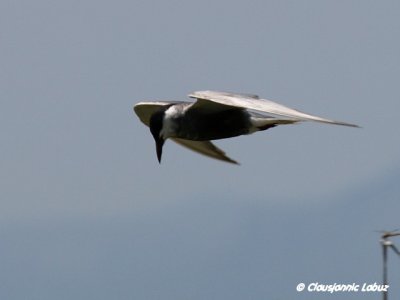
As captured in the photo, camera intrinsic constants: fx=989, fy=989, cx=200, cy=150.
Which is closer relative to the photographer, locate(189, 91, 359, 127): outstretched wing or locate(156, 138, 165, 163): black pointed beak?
locate(189, 91, 359, 127): outstretched wing

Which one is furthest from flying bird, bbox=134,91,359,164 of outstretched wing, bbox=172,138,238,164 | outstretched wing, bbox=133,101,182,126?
outstretched wing, bbox=172,138,238,164

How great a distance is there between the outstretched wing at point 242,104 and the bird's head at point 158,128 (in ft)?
2.02

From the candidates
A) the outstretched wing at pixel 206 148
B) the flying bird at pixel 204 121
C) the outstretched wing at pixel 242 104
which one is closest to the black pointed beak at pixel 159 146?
the flying bird at pixel 204 121

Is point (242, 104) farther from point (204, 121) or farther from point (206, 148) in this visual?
point (206, 148)

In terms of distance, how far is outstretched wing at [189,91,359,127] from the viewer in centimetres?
1067

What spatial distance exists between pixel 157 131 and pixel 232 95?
182 cm

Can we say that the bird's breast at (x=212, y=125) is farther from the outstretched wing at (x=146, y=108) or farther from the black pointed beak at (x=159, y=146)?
the outstretched wing at (x=146, y=108)

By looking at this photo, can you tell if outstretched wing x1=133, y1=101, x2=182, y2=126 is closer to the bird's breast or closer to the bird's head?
the bird's head

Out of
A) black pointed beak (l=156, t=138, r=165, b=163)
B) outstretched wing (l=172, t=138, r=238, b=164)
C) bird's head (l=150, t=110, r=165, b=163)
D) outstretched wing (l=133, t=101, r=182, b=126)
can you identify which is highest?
outstretched wing (l=133, t=101, r=182, b=126)

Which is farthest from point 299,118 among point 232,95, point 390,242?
point 390,242

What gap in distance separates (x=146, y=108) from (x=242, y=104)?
3672 millimetres

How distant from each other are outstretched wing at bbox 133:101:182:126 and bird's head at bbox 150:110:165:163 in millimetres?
405

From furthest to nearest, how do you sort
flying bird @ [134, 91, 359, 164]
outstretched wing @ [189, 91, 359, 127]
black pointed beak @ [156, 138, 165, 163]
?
black pointed beak @ [156, 138, 165, 163]
flying bird @ [134, 91, 359, 164]
outstretched wing @ [189, 91, 359, 127]

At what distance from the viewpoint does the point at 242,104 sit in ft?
37.2
